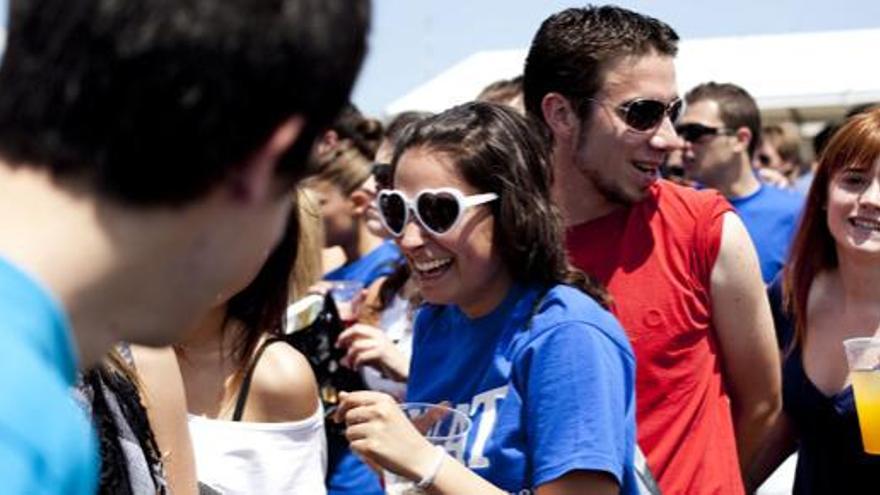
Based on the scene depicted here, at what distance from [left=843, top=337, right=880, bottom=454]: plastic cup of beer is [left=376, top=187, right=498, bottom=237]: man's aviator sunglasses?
3.30 ft

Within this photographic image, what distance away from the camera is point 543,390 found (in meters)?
2.66

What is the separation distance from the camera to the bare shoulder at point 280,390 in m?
3.15

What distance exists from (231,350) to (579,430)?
0.93 meters

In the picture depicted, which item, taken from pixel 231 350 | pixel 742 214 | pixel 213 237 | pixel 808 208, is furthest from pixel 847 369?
pixel 742 214

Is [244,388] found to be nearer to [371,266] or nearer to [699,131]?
[371,266]

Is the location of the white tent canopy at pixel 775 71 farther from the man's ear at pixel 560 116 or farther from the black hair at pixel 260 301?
the black hair at pixel 260 301

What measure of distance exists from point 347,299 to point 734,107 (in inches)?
130

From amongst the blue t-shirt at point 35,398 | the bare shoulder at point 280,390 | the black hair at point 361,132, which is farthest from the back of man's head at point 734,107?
the blue t-shirt at point 35,398

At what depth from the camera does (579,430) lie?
8.54ft

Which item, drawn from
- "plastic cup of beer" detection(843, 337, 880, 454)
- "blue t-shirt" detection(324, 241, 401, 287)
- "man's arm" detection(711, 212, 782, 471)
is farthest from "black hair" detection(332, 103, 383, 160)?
"plastic cup of beer" detection(843, 337, 880, 454)

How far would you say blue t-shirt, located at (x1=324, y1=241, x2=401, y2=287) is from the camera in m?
5.68

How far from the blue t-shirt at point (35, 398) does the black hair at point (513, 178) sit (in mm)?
1817

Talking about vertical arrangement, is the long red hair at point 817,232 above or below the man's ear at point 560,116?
below

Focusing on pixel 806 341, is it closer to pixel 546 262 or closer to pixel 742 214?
pixel 546 262
